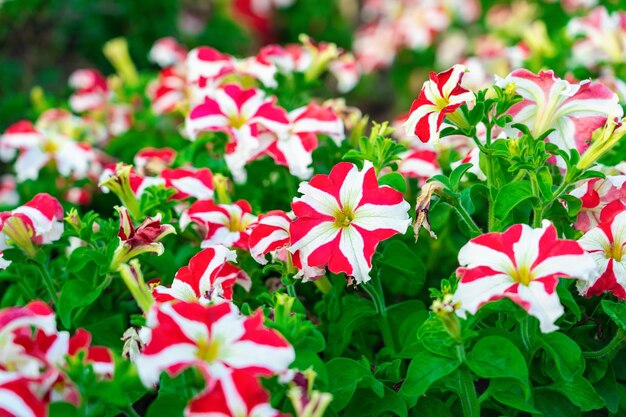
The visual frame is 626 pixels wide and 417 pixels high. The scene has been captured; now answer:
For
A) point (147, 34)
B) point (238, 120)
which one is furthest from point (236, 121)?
point (147, 34)

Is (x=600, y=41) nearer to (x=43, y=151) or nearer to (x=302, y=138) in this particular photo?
(x=302, y=138)

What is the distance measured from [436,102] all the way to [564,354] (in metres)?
0.38

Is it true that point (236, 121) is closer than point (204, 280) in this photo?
No

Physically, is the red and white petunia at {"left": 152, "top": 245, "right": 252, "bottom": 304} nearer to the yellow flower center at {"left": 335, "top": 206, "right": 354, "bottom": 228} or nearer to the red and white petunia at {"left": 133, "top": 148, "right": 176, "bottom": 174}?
the yellow flower center at {"left": 335, "top": 206, "right": 354, "bottom": 228}

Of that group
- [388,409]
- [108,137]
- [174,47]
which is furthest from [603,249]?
[174,47]

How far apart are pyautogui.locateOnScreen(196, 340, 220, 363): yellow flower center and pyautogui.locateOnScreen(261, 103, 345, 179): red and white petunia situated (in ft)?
1.65

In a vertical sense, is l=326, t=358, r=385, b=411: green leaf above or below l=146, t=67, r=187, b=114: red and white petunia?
below

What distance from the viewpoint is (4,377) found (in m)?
0.81

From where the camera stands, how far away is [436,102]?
105 centimetres

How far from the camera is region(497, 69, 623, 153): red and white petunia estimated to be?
1064mm

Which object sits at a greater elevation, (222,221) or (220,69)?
(220,69)

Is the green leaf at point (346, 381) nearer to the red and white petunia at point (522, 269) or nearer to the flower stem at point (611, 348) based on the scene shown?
the red and white petunia at point (522, 269)

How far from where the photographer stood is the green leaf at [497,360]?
2.98 ft

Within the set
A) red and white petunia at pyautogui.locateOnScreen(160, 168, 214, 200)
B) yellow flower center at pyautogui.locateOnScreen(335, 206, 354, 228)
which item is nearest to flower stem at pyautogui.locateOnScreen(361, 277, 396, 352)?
yellow flower center at pyautogui.locateOnScreen(335, 206, 354, 228)
